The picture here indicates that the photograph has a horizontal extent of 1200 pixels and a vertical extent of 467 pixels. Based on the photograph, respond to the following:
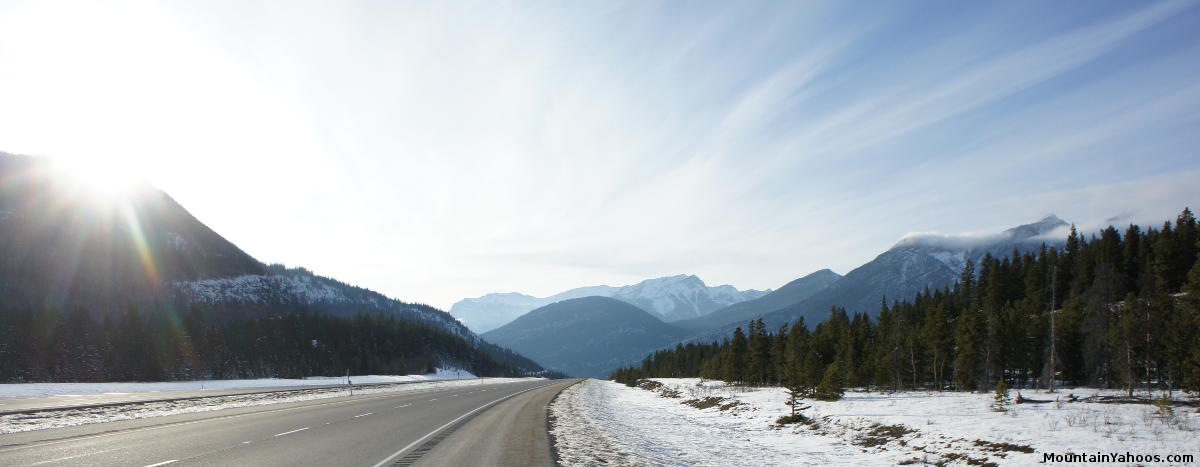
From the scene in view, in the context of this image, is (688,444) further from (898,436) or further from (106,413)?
(106,413)

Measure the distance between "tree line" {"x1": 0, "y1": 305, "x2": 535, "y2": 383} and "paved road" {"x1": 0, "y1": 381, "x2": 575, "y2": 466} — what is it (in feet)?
Result: 304

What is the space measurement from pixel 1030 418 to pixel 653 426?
13.7 meters

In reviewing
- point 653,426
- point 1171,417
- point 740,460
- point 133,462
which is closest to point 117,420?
point 133,462

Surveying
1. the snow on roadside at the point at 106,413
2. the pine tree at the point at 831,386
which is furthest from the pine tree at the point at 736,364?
the snow on roadside at the point at 106,413

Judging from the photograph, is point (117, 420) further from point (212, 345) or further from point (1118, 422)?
point (212, 345)

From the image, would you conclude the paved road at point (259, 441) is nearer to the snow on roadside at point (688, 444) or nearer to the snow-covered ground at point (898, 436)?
the snow on roadside at point (688, 444)

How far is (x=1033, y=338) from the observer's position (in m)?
62.9

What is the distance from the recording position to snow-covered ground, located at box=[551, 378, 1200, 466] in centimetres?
1435

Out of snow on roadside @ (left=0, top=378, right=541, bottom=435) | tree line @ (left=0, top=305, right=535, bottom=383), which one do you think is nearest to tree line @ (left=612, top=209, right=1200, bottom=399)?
snow on roadside @ (left=0, top=378, right=541, bottom=435)

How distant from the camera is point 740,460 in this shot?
15.8 metres

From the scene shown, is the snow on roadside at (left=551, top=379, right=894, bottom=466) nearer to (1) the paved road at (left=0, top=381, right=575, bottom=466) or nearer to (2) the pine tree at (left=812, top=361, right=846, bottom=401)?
(1) the paved road at (left=0, top=381, right=575, bottom=466)

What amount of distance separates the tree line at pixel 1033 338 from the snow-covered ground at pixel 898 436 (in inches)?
215

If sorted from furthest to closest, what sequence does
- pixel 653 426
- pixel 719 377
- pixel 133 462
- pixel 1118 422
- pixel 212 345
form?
pixel 212 345 < pixel 719 377 < pixel 653 426 < pixel 1118 422 < pixel 133 462

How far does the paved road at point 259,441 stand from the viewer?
1243 centimetres
